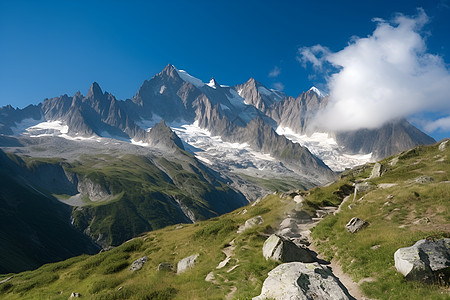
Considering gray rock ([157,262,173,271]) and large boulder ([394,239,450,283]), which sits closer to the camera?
large boulder ([394,239,450,283])

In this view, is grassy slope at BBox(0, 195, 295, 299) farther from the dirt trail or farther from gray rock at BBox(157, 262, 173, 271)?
the dirt trail

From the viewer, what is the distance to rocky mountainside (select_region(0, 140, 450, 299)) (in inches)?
520

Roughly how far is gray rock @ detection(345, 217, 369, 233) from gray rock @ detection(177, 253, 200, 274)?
14128mm

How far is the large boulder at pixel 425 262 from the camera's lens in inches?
522

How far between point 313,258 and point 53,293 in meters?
27.2

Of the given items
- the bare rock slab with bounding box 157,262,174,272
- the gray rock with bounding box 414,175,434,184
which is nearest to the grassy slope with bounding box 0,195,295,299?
the bare rock slab with bounding box 157,262,174,272

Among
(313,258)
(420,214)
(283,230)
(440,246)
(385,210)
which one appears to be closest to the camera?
(440,246)

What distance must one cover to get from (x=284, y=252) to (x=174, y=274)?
10.5 metres

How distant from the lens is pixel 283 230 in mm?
27188

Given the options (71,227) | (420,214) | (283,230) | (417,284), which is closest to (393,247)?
(417,284)

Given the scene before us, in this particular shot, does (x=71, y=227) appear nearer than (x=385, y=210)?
No

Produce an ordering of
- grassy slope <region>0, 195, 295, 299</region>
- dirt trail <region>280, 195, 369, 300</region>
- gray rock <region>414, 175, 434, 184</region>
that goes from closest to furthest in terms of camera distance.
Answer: dirt trail <region>280, 195, 369, 300</region>, grassy slope <region>0, 195, 295, 299</region>, gray rock <region>414, 175, 434, 184</region>

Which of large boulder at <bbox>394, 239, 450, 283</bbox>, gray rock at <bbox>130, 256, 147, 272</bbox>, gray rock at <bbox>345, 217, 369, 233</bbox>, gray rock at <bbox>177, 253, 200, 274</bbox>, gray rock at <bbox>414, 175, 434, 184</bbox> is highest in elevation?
gray rock at <bbox>414, 175, 434, 184</bbox>

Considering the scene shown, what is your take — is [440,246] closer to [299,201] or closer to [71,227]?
[299,201]
